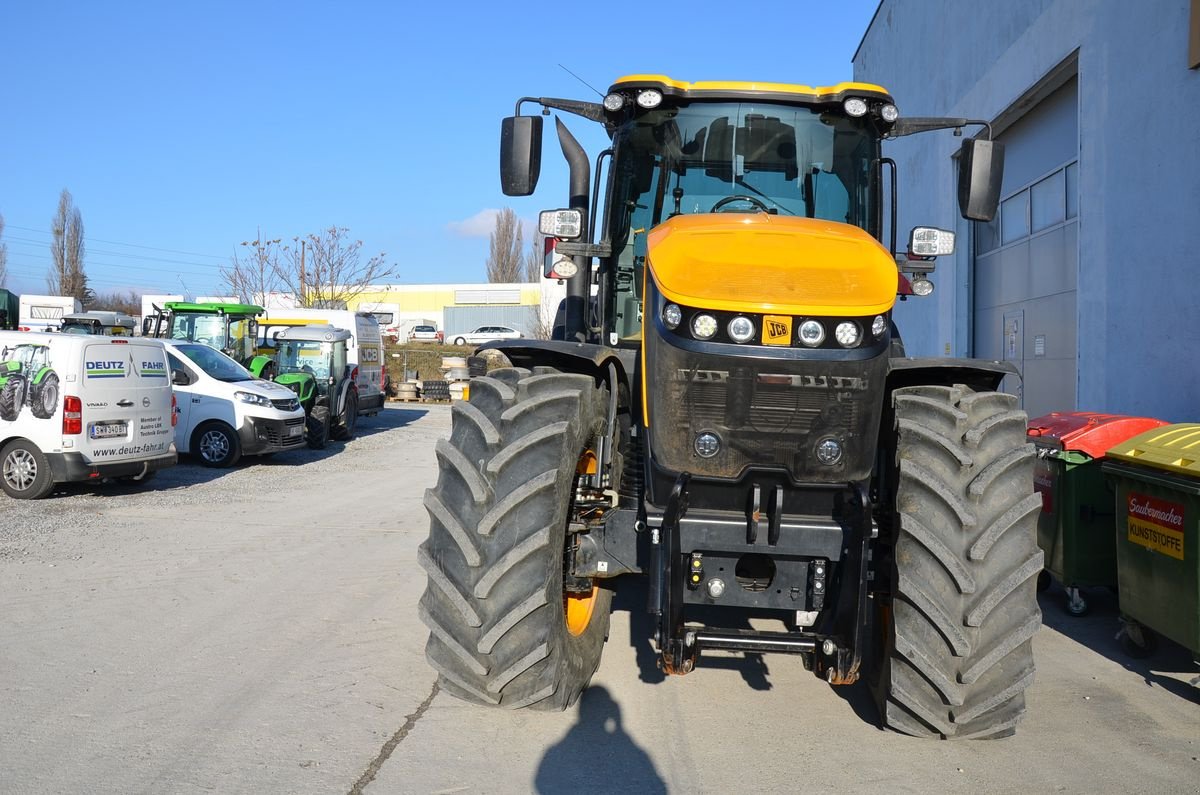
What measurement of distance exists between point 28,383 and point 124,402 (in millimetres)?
1016

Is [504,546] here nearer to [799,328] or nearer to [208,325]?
[799,328]

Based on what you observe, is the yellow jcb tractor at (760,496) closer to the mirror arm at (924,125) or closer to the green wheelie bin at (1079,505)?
the mirror arm at (924,125)

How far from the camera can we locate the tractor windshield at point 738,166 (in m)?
5.32

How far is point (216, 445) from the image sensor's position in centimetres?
1581

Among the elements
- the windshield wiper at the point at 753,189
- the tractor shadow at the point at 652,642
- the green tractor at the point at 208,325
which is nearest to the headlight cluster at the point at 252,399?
the green tractor at the point at 208,325

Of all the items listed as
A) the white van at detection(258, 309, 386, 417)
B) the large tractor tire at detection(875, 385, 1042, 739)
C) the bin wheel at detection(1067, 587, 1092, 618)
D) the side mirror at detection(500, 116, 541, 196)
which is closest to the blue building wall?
the bin wheel at detection(1067, 587, 1092, 618)

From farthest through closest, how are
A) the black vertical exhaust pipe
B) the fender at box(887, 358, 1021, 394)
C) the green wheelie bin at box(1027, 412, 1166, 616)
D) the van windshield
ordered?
the van windshield
the green wheelie bin at box(1027, 412, 1166, 616)
the black vertical exhaust pipe
the fender at box(887, 358, 1021, 394)

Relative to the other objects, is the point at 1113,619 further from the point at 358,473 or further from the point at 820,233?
the point at 358,473

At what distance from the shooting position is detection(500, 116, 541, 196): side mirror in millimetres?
5336

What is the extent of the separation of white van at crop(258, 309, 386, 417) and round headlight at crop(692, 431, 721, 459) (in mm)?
18683

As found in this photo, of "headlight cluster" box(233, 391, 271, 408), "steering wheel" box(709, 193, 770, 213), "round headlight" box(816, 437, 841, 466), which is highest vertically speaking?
"steering wheel" box(709, 193, 770, 213)

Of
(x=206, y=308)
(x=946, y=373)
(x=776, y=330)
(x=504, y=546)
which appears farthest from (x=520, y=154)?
(x=206, y=308)

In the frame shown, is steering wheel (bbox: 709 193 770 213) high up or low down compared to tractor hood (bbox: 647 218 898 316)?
up

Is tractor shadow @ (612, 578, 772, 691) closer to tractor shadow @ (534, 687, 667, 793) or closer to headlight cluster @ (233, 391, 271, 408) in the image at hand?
tractor shadow @ (534, 687, 667, 793)
